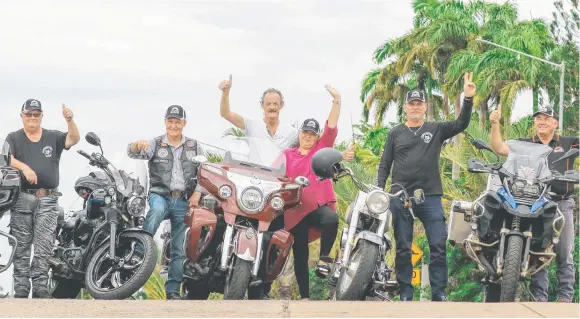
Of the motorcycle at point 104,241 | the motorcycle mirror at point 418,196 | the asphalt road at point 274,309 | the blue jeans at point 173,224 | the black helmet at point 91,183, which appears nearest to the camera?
the asphalt road at point 274,309

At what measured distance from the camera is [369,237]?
1016 cm

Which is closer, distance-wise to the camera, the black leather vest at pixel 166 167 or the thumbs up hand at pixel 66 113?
the black leather vest at pixel 166 167

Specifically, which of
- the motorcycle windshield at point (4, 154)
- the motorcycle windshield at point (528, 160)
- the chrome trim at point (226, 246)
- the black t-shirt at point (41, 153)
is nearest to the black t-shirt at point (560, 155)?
the motorcycle windshield at point (528, 160)

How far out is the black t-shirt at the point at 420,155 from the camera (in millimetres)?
11141

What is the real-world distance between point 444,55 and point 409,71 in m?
1.83

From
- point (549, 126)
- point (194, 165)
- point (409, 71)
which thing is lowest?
point (194, 165)

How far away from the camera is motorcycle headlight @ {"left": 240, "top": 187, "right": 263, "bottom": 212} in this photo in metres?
10.5

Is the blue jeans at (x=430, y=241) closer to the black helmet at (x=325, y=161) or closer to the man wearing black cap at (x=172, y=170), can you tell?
the black helmet at (x=325, y=161)

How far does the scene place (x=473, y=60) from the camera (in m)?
47.4

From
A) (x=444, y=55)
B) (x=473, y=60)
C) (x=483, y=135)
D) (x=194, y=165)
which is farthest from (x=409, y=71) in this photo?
(x=194, y=165)

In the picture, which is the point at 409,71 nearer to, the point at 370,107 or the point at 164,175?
the point at 370,107

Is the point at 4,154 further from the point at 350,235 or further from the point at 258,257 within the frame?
the point at 350,235

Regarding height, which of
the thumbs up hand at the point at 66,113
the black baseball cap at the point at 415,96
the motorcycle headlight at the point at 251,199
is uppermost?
the black baseball cap at the point at 415,96

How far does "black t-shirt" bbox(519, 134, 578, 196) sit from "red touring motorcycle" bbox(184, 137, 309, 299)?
7.53 ft
